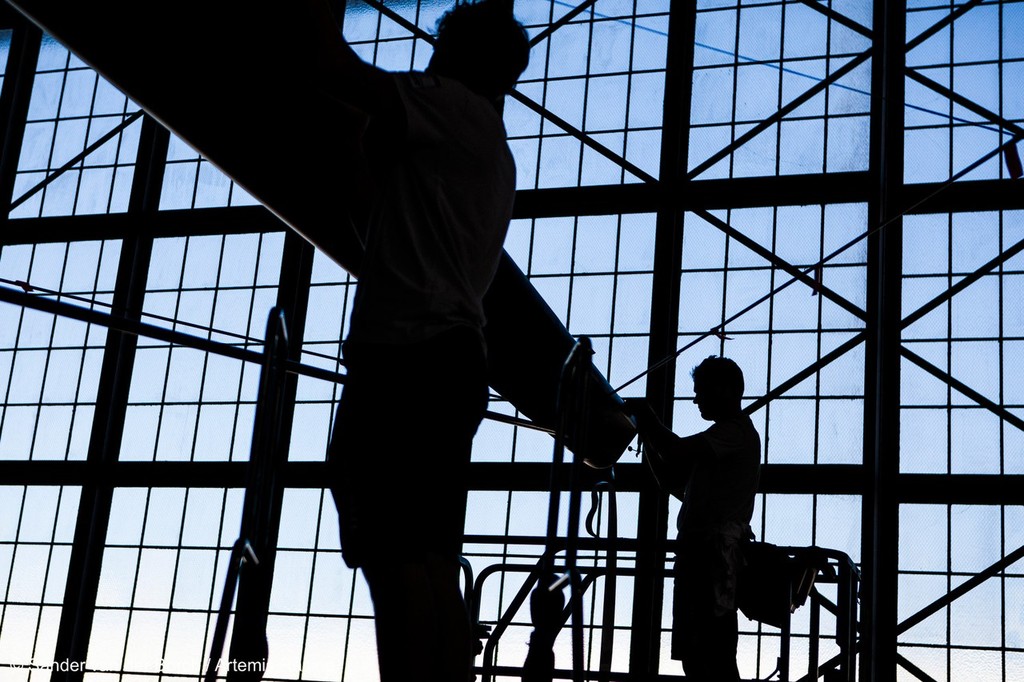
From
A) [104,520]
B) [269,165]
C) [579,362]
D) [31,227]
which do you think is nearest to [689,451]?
[579,362]

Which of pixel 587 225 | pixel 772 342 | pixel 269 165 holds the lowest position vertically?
pixel 269 165

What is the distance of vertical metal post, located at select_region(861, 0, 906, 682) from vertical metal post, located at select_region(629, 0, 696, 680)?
1098 millimetres

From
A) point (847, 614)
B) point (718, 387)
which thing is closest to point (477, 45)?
point (847, 614)

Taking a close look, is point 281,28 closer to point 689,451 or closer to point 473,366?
point 473,366

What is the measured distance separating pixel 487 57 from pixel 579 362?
0.53 metres

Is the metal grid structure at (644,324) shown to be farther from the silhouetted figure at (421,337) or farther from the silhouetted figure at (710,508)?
the silhouetted figure at (421,337)

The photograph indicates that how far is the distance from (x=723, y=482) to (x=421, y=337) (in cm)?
322

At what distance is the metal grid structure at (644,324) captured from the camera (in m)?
6.79

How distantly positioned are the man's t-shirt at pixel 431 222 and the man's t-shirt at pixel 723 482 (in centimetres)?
298

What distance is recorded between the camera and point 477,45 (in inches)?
67.9

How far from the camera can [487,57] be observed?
1729 millimetres

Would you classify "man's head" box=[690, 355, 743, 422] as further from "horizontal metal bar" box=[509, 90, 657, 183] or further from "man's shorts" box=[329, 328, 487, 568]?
"man's shorts" box=[329, 328, 487, 568]

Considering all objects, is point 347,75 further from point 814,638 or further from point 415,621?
point 814,638

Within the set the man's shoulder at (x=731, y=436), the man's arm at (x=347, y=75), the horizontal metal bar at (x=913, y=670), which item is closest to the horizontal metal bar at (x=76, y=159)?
the man's shoulder at (x=731, y=436)
